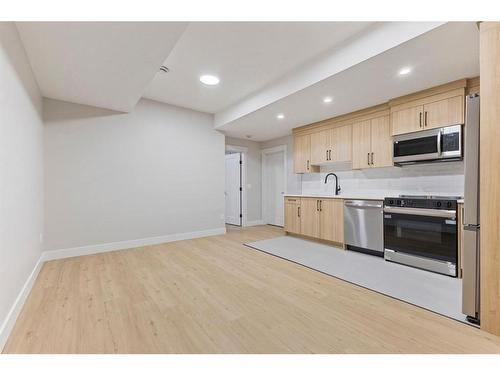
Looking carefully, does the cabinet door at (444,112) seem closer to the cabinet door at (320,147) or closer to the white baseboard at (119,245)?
the cabinet door at (320,147)

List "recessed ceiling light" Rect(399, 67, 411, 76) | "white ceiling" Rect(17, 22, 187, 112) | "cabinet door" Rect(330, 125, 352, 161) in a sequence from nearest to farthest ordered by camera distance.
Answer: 1. "white ceiling" Rect(17, 22, 187, 112)
2. "recessed ceiling light" Rect(399, 67, 411, 76)
3. "cabinet door" Rect(330, 125, 352, 161)

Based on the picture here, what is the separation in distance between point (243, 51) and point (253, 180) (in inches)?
155

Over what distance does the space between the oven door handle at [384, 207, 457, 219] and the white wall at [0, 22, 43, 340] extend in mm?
3970

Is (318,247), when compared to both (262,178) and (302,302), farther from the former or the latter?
(262,178)

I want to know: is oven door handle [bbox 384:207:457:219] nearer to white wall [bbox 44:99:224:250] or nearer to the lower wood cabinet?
the lower wood cabinet

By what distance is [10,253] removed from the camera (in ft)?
5.74

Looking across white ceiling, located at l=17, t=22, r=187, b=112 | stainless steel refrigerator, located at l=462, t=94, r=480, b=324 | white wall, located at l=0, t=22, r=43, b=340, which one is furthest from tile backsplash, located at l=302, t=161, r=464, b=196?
white wall, located at l=0, t=22, r=43, b=340

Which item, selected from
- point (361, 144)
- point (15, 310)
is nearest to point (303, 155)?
point (361, 144)

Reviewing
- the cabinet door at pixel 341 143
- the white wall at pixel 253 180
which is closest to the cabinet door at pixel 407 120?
the cabinet door at pixel 341 143

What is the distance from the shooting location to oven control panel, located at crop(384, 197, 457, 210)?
102 inches

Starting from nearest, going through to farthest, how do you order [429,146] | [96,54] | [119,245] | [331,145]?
[96,54] < [429,146] < [119,245] < [331,145]

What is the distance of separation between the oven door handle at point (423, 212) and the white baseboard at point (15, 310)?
13.1 feet

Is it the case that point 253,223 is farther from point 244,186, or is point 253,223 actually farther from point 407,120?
point 407,120

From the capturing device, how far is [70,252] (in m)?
3.39
